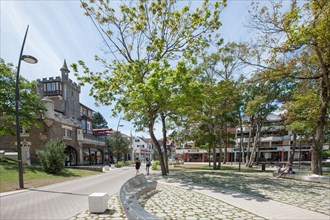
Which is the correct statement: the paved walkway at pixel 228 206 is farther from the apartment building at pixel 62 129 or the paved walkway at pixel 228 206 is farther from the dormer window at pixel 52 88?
the dormer window at pixel 52 88

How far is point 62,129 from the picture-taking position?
101 ft

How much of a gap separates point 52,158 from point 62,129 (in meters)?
12.1

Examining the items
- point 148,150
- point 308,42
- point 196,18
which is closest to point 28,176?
point 196,18

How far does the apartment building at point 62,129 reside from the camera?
88.4 feet

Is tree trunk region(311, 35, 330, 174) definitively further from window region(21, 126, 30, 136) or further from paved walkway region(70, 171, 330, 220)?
window region(21, 126, 30, 136)

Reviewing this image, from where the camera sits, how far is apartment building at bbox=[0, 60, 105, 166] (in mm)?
26933

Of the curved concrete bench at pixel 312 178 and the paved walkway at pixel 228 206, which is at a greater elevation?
the paved walkway at pixel 228 206

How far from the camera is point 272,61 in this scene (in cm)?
1412

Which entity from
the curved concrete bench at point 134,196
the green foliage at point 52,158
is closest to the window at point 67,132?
the green foliage at point 52,158

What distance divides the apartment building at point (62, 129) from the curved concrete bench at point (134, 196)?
14.3 m

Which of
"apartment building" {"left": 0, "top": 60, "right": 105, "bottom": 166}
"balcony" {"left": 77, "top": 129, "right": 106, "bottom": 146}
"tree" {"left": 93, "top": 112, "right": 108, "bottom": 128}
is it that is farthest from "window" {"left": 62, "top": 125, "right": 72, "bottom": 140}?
"tree" {"left": 93, "top": 112, "right": 108, "bottom": 128}

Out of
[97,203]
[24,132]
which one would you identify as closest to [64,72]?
[24,132]

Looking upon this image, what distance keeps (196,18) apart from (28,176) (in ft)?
56.2

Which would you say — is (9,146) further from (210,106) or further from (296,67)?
(296,67)
